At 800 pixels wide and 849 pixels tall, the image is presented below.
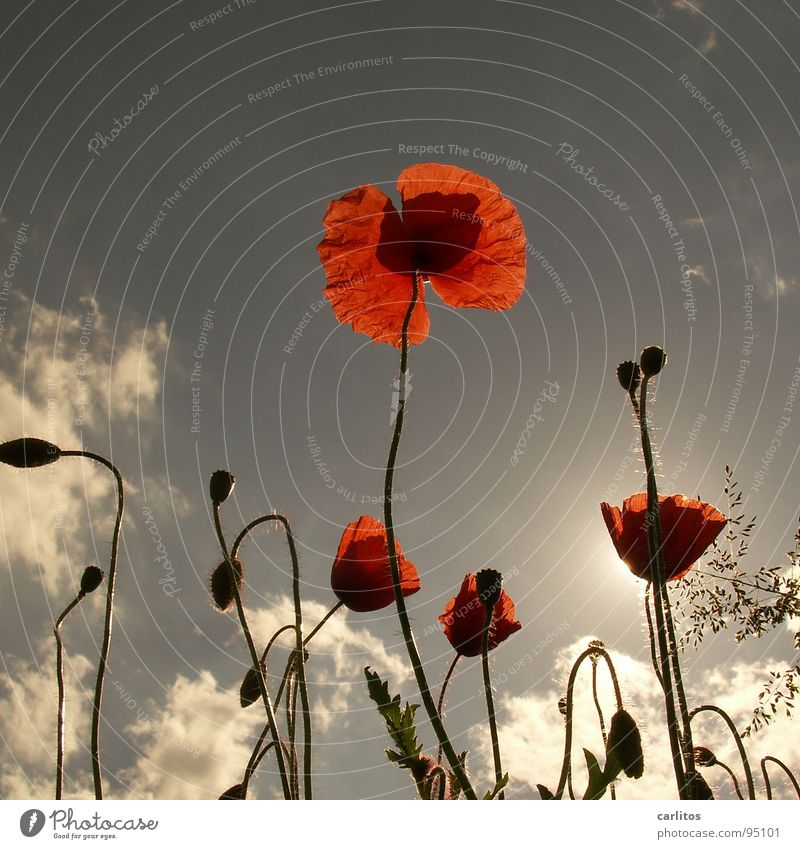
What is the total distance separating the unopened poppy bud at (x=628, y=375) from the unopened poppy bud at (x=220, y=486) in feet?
2.49

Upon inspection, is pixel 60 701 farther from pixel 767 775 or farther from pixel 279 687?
pixel 767 775

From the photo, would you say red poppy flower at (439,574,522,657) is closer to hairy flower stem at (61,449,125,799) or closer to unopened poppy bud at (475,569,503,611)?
unopened poppy bud at (475,569,503,611)

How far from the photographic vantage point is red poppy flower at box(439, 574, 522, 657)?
52.7 inches

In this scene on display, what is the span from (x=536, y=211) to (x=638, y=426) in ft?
2.90

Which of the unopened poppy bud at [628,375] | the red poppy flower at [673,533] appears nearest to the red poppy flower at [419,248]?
the unopened poppy bud at [628,375]

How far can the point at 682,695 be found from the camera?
916mm

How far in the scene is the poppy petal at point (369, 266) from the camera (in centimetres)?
123

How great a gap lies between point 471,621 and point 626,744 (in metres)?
0.40

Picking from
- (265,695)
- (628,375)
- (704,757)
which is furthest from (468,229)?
(704,757)

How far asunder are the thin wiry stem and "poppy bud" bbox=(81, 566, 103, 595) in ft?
0.85

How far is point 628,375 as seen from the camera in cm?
121
